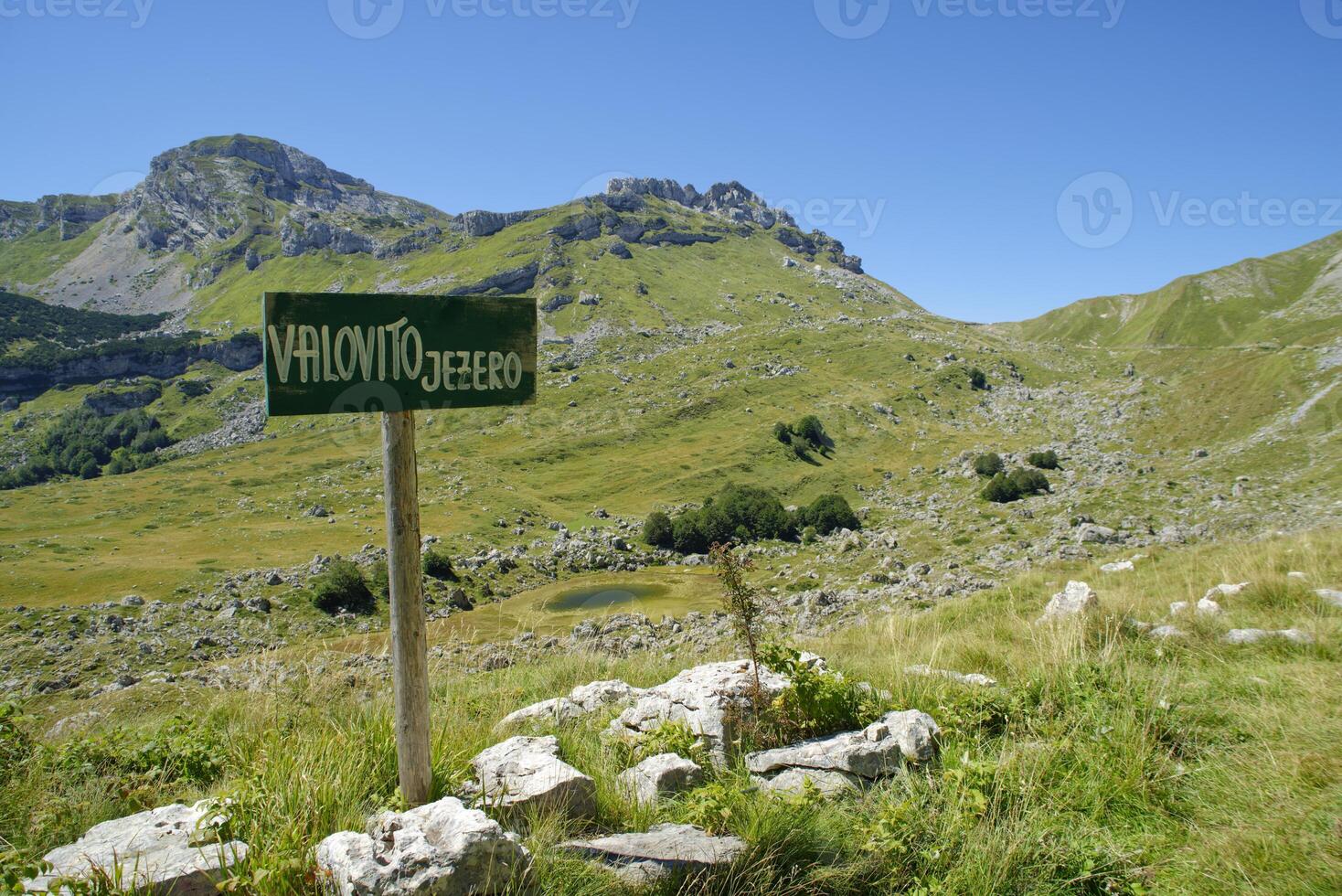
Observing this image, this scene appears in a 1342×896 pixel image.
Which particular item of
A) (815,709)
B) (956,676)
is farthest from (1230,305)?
(815,709)

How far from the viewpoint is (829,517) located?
159 feet

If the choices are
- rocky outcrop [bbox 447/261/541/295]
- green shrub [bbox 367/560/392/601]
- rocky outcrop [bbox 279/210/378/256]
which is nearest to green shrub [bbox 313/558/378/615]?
green shrub [bbox 367/560/392/601]

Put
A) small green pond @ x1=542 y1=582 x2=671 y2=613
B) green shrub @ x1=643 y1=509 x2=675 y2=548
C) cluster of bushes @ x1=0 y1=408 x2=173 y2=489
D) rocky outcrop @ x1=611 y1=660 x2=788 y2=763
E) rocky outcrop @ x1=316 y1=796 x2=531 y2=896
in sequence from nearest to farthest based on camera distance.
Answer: rocky outcrop @ x1=316 y1=796 x2=531 y2=896, rocky outcrop @ x1=611 y1=660 x2=788 y2=763, small green pond @ x1=542 y1=582 x2=671 y2=613, green shrub @ x1=643 y1=509 x2=675 y2=548, cluster of bushes @ x1=0 y1=408 x2=173 y2=489

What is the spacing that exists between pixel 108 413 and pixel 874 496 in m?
147

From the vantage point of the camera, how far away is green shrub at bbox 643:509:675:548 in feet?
164

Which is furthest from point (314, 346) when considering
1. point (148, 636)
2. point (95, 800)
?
point (148, 636)

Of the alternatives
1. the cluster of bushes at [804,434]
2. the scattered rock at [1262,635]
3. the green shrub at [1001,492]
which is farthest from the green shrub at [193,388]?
the scattered rock at [1262,635]

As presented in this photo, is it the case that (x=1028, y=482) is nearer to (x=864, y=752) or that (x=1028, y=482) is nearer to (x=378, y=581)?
(x=378, y=581)

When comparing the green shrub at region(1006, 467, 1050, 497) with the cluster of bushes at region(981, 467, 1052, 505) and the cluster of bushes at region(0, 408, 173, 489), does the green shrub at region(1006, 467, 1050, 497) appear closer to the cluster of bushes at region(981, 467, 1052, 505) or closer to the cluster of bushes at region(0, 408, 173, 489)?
the cluster of bushes at region(981, 467, 1052, 505)

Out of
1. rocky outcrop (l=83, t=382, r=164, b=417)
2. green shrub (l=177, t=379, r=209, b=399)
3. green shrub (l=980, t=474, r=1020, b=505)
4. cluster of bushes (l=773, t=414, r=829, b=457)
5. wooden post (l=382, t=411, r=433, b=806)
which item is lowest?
green shrub (l=980, t=474, r=1020, b=505)

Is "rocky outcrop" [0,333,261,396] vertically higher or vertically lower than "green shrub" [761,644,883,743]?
higher

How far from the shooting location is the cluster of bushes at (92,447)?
4208 inches

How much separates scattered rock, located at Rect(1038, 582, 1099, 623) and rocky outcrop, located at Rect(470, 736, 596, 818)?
616 cm

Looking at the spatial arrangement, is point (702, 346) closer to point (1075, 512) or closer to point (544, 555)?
point (544, 555)
